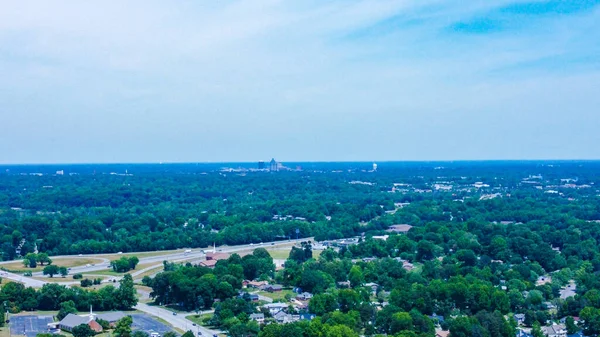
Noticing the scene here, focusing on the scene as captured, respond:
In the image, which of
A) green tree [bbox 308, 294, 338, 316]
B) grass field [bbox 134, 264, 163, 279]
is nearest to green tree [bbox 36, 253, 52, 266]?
grass field [bbox 134, 264, 163, 279]

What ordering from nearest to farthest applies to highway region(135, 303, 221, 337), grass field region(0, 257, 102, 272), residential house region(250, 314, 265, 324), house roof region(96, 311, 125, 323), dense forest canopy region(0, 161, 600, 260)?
highway region(135, 303, 221, 337) < residential house region(250, 314, 265, 324) < house roof region(96, 311, 125, 323) < grass field region(0, 257, 102, 272) < dense forest canopy region(0, 161, 600, 260)

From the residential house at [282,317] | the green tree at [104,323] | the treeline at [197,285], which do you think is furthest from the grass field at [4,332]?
the residential house at [282,317]

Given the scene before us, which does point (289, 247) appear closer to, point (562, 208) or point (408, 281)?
point (408, 281)

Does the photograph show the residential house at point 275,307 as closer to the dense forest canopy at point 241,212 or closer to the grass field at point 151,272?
the grass field at point 151,272

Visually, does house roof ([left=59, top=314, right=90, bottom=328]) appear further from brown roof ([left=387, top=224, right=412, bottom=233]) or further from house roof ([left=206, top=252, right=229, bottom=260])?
brown roof ([left=387, top=224, right=412, bottom=233])

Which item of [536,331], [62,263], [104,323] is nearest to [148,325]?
[104,323]

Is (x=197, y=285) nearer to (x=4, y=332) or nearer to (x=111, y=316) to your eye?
(x=111, y=316)
